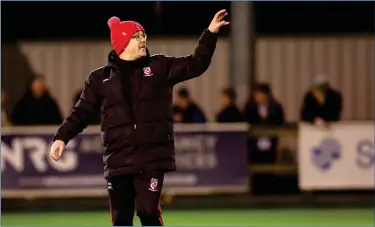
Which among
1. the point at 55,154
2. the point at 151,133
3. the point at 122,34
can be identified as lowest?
the point at 55,154

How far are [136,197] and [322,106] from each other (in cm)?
804

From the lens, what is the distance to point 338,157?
1552 cm


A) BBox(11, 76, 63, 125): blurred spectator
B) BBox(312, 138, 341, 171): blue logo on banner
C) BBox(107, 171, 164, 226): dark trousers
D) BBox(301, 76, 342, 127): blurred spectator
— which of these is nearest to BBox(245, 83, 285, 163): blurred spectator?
BBox(301, 76, 342, 127): blurred spectator

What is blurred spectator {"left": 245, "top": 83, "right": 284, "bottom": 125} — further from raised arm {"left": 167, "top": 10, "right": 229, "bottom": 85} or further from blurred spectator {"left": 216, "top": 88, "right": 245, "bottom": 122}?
raised arm {"left": 167, "top": 10, "right": 229, "bottom": 85}

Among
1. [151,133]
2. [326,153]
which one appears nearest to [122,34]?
[151,133]

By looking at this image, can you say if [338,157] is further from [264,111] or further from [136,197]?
[136,197]

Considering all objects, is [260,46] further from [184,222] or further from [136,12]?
[184,222]

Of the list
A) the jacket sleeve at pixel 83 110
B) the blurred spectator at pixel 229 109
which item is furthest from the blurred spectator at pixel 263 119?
the jacket sleeve at pixel 83 110

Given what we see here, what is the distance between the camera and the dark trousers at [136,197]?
26.6 ft

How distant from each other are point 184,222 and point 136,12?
8.92 metres

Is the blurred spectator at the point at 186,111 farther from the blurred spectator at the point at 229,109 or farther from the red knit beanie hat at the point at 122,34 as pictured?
the red knit beanie hat at the point at 122,34

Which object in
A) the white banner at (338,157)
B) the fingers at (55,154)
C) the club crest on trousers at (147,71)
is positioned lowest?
the white banner at (338,157)

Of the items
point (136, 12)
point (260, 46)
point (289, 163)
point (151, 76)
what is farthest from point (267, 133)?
point (151, 76)

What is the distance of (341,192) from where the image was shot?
1591 cm
